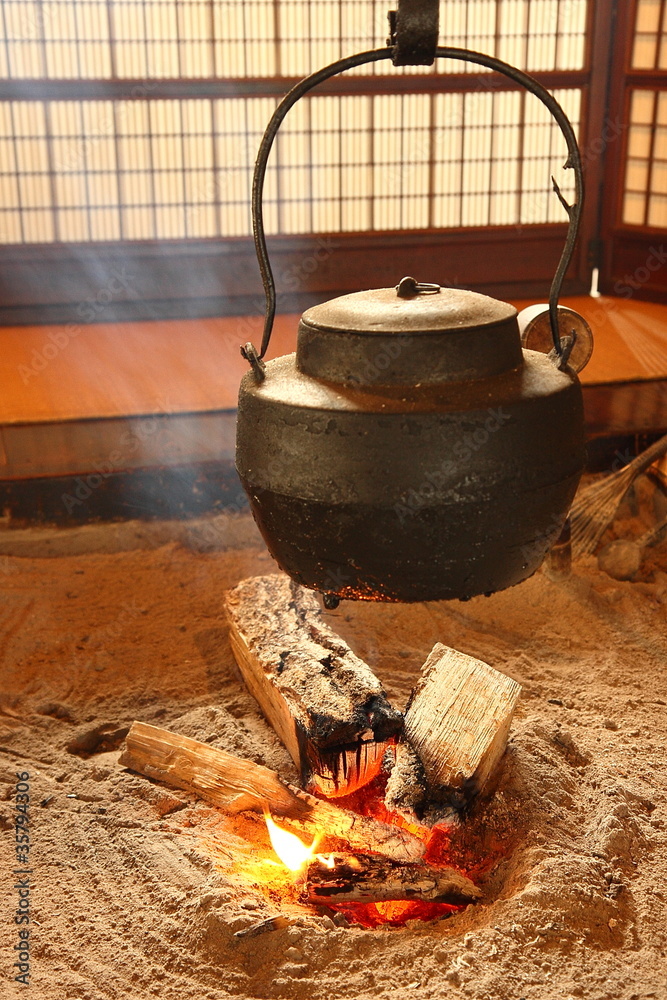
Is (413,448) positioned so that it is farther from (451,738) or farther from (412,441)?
(451,738)

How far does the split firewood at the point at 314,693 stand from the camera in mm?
2760

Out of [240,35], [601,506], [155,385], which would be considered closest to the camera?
[601,506]

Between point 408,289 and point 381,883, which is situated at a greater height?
point 408,289

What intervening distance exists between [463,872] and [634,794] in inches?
22.8

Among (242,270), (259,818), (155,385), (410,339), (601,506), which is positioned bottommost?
(259,818)

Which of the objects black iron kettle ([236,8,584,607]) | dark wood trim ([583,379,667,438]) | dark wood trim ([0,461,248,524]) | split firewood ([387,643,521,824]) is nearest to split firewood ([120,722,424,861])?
split firewood ([387,643,521,824])

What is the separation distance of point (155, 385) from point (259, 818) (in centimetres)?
287

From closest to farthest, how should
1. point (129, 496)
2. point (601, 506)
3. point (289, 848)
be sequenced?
point (289, 848) < point (601, 506) < point (129, 496)

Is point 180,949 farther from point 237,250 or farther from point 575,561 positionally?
point 237,250

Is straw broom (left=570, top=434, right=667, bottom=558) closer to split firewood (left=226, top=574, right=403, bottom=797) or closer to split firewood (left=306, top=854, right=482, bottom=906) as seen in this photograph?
split firewood (left=226, top=574, right=403, bottom=797)

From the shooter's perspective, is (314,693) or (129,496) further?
(129,496)

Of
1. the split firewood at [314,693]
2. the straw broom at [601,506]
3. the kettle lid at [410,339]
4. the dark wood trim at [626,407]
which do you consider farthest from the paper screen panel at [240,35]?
the kettle lid at [410,339]

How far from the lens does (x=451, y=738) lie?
2801mm

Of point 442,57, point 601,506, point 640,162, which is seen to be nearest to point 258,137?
point 640,162
